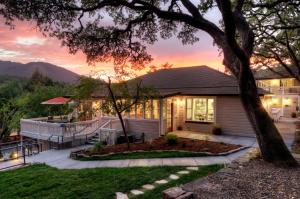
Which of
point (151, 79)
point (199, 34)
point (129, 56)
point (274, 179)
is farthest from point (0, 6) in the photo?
point (151, 79)

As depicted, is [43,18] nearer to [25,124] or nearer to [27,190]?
[27,190]

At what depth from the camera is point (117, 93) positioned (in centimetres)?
1233

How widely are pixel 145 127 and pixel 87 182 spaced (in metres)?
8.92

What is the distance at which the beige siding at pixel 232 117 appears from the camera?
14.3 meters

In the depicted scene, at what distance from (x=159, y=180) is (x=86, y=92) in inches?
271

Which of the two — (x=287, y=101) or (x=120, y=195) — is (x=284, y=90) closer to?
(x=287, y=101)

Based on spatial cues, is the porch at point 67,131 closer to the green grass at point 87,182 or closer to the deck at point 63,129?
the deck at point 63,129

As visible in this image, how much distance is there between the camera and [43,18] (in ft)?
25.1

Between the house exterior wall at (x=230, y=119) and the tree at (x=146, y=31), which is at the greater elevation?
the tree at (x=146, y=31)

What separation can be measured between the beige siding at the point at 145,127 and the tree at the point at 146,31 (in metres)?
5.34

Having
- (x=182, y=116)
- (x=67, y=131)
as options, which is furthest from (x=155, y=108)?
(x=67, y=131)

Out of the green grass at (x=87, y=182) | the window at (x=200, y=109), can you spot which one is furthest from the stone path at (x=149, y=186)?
the window at (x=200, y=109)

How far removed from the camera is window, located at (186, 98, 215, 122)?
15.7 metres

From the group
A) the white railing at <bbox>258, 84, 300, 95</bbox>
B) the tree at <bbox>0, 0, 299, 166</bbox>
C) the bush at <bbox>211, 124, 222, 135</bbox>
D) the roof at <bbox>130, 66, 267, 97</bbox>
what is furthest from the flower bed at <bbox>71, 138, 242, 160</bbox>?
the white railing at <bbox>258, 84, 300, 95</bbox>
